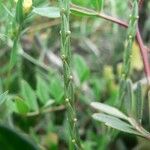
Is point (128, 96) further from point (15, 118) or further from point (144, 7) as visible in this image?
point (144, 7)

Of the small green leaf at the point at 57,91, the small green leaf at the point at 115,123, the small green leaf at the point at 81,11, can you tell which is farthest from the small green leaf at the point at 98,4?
the small green leaf at the point at 57,91

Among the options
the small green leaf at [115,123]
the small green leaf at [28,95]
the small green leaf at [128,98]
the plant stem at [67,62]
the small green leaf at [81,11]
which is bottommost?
the small green leaf at [28,95]

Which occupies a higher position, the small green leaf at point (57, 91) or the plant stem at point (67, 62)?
the plant stem at point (67, 62)

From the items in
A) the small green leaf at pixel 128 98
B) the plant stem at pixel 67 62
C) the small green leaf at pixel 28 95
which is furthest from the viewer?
the small green leaf at pixel 28 95

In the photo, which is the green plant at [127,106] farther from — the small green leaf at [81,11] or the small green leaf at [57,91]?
the small green leaf at [57,91]

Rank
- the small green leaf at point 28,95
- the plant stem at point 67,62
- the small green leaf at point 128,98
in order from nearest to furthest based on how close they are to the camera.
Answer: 1. the plant stem at point 67,62
2. the small green leaf at point 128,98
3. the small green leaf at point 28,95

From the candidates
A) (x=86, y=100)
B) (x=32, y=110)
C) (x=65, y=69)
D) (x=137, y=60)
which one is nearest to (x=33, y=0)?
(x=65, y=69)

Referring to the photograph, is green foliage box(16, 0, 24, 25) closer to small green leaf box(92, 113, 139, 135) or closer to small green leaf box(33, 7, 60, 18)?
small green leaf box(33, 7, 60, 18)
